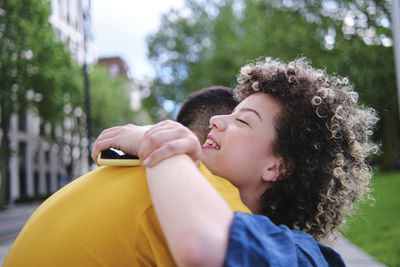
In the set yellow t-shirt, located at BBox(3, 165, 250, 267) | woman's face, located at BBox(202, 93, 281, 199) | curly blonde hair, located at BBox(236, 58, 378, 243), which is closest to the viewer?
yellow t-shirt, located at BBox(3, 165, 250, 267)

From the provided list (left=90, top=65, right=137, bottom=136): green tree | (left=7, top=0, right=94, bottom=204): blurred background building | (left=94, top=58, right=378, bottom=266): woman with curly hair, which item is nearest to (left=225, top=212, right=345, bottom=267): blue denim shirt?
(left=94, top=58, right=378, bottom=266): woman with curly hair

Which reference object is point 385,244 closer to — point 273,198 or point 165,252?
point 273,198

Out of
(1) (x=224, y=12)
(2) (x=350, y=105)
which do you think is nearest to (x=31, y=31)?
(1) (x=224, y=12)

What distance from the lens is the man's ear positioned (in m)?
1.75

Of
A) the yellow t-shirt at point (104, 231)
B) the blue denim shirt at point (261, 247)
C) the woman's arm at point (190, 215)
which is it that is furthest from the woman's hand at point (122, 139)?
the blue denim shirt at point (261, 247)

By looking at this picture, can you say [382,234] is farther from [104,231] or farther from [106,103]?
[106,103]

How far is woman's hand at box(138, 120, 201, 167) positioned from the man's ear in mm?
580

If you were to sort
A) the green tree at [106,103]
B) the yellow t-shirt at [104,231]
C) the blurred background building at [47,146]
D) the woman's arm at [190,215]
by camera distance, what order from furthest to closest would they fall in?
the green tree at [106,103] < the blurred background building at [47,146] < the yellow t-shirt at [104,231] < the woman's arm at [190,215]

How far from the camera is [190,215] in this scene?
3.14ft

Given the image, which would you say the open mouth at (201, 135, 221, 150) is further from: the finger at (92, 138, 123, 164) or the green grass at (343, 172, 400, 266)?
the green grass at (343, 172, 400, 266)

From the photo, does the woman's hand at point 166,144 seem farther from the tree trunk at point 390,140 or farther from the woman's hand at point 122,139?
the tree trunk at point 390,140

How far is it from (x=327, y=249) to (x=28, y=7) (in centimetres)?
2193

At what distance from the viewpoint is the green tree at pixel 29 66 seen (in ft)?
66.1

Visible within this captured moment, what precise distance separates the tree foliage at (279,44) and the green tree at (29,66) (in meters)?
9.98
